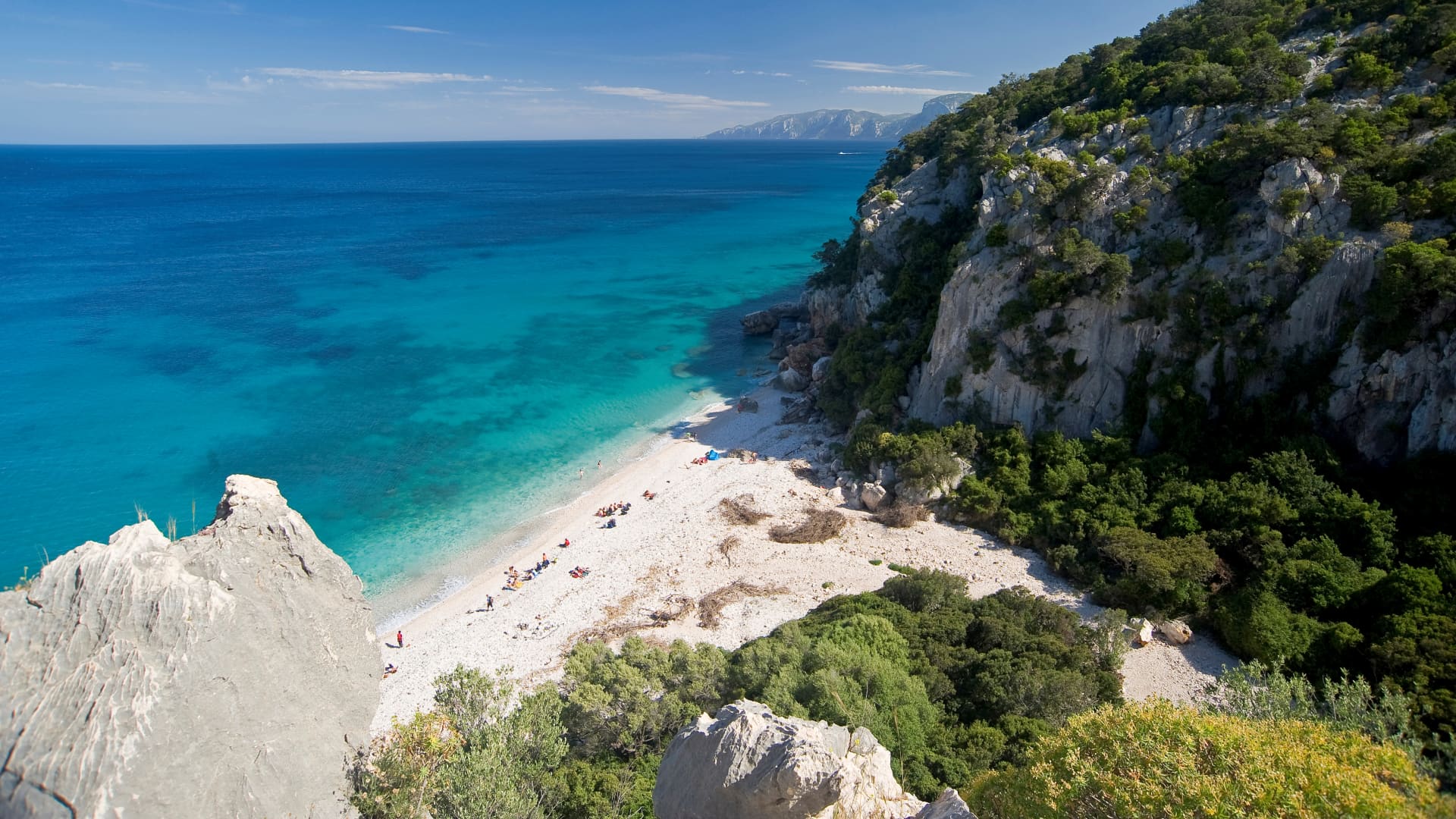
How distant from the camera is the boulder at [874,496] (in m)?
27.4

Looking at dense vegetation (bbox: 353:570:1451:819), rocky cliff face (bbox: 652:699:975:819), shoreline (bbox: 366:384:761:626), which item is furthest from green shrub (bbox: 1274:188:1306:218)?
shoreline (bbox: 366:384:761:626)

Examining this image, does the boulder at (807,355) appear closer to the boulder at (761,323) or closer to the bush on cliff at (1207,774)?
the boulder at (761,323)

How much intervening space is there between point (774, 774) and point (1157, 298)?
23.1m

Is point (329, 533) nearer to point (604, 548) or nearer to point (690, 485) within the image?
point (604, 548)

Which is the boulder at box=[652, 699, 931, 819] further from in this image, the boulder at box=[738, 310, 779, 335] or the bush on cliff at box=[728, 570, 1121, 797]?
the boulder at box=[738, 310, 779, 335]

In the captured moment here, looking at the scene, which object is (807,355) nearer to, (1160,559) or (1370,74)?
(1160,559)

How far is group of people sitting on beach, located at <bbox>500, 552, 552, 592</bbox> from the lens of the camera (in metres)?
25.2

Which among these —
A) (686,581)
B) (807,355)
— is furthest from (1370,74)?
(686,581)

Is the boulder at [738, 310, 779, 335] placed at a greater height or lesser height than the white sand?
greater

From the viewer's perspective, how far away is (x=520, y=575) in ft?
85.2

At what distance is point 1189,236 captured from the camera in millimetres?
25781

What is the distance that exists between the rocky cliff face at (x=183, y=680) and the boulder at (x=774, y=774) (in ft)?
16.6

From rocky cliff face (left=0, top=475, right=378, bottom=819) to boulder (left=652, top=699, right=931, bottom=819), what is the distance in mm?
5064

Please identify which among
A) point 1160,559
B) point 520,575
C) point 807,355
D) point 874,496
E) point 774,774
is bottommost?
point 520,575
